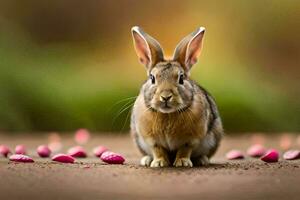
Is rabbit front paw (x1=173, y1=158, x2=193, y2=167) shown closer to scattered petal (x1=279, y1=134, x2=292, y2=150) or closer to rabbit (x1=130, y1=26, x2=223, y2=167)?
rabbit (x1=130, y1=26, x2=223, y2=167)

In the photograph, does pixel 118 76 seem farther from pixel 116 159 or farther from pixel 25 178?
pixel 25 178

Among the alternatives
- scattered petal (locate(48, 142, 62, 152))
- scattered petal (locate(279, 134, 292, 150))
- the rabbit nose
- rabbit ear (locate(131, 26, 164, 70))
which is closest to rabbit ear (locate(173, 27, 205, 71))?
rabbit ear (locate(131, 26, 164, 70))

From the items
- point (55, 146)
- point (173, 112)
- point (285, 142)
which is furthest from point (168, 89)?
point (285, 142)

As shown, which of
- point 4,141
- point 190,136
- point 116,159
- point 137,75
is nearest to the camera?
point 190,136

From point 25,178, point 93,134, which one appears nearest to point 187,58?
point 25,178

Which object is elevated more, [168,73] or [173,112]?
[168,73]

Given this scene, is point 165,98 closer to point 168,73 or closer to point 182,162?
point 168,73
